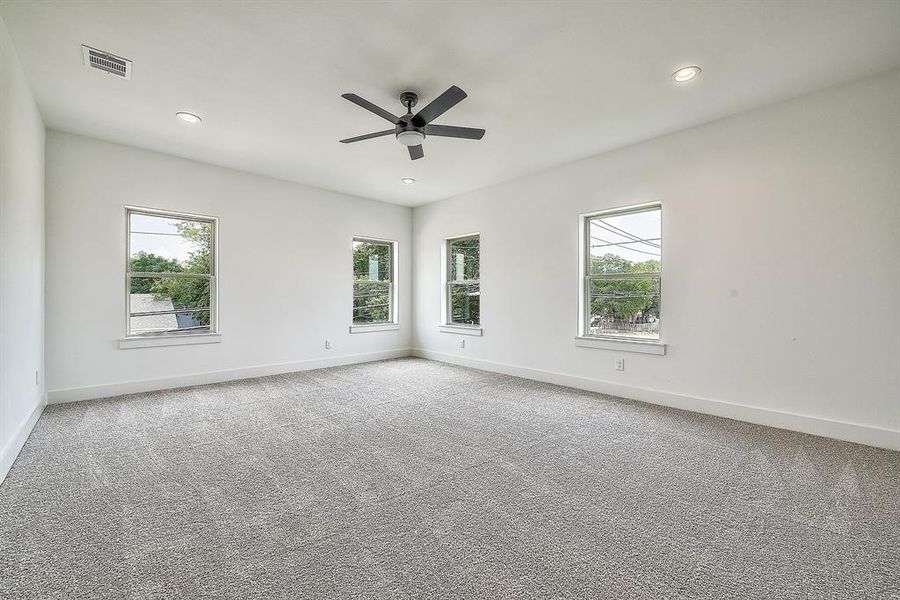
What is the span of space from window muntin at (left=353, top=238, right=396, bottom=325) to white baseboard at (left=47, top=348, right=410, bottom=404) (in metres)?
0.62

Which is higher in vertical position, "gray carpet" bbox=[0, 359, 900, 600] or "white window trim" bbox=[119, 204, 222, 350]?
"white window trim" bbox=[119, 204, 222, 350]

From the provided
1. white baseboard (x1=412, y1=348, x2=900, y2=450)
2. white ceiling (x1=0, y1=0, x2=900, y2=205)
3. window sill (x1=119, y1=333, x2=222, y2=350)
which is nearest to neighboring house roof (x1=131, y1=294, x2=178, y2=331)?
window sill (x1=119, y1=333, x2=222, y2=350)

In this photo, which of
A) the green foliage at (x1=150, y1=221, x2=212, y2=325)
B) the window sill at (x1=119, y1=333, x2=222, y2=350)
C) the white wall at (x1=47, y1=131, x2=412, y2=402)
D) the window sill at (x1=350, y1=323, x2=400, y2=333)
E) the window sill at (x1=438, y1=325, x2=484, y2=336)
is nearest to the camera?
the white wall at (x1=47, y1=131, x2=412, y2=402)

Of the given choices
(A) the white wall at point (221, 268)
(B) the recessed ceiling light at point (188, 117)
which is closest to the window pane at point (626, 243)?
(A) the white wall at point (221, 268)

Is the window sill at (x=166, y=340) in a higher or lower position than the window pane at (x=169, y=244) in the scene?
lower

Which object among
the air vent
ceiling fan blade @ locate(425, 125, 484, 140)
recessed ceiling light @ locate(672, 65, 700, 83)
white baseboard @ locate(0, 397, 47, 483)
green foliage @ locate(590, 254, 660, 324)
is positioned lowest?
white baseboard @ locate(0, 397, 47, 483)

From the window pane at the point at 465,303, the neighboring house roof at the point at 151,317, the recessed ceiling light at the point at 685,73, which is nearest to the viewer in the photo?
the recessed ceiling light at the point at 685,73

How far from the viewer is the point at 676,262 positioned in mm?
3908

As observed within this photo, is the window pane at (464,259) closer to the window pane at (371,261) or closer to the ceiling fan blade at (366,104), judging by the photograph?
the window pane at (371,261)

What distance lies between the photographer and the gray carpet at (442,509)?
1.55 meters

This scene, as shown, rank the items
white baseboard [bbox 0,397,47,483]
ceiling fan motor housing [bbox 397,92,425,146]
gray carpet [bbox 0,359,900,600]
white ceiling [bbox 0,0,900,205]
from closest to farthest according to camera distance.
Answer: gray carpet [bbox 0,359,900,600]
white ceiling [bbox 0,0,900,205]
white baseboard [bbox 0,397,47,483]
ceiling fan motor housing [bbox 397,92,425,146]

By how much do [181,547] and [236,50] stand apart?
2807 mm

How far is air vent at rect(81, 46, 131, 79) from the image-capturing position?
2619 mm

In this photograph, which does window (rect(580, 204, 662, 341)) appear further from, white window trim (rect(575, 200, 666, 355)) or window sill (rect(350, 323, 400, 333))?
window sill (rect(350, 323, 400, 333))
